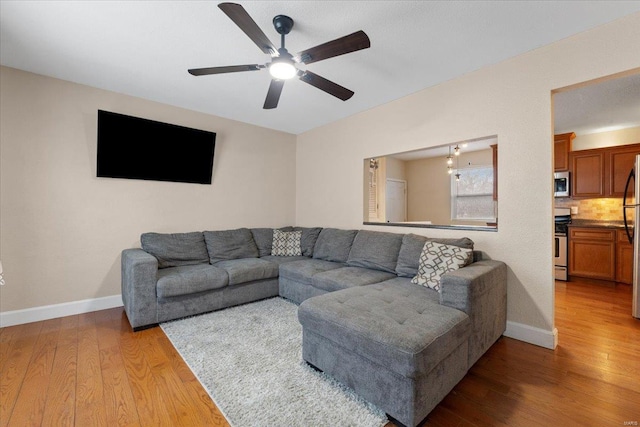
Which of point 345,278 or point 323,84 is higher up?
point 323,84

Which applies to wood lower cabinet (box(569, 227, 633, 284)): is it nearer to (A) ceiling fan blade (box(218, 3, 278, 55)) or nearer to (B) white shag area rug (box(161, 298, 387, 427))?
(B) white shag area rug (box(161, 298, 387, 427))

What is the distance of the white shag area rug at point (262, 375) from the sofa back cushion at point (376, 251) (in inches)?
41.2

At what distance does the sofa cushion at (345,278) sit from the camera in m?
2.74

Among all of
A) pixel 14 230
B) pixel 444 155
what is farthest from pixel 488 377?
pixel 444 155

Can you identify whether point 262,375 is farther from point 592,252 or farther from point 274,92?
point 592,252

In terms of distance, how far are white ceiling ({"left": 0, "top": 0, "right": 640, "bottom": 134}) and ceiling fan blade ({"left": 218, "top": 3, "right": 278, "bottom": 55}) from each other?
1.01ft

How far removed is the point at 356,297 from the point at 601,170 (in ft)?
16.6

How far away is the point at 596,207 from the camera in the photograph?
4805 mm

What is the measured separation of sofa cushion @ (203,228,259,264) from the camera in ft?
12.1

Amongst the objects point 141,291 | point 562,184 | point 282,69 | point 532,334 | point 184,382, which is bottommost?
point 184,382

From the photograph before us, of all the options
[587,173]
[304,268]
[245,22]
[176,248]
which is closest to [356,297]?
[304,268]

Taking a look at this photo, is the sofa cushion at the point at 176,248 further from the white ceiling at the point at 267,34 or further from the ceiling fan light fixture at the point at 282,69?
the ceiling fan light fixture at the point at 282,69

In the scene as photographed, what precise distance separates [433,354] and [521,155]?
204 cm

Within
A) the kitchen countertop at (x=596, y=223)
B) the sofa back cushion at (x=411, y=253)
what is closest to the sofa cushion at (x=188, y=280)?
the sofa back cushion at (x=411, y=253)
